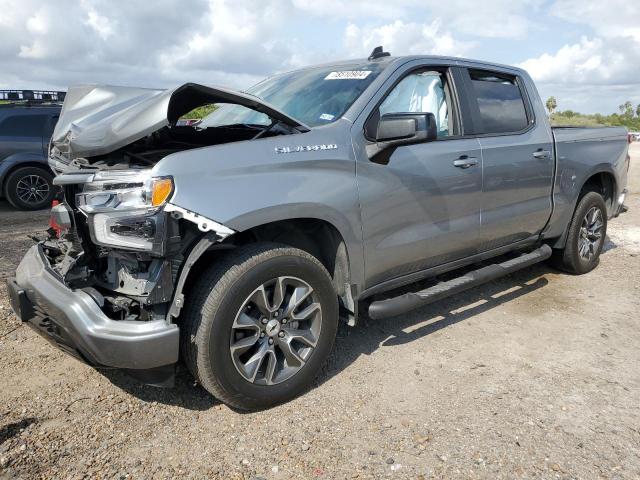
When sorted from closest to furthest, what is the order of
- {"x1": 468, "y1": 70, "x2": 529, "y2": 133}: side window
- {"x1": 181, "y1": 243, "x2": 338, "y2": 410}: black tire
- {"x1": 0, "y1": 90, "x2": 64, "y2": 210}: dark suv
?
{"x1": 181, "y1": 243, "x2": 338, "y2": 410}: black tire
{"x1": 468, "y1": 70, "x2": 529, "y2": 133}: side window
{"x1": 0, "y1": 90, "x2": 64, "y2": 210}: dark suv

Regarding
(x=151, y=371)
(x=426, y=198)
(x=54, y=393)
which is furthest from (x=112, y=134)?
(x=426, y=198)

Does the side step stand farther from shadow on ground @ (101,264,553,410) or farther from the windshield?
the windshield

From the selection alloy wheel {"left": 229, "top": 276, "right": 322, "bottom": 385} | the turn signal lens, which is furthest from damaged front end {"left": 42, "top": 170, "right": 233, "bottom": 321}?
alloy wheel {"left": 229, "top": 276, "right": 322, "bottom": 385}

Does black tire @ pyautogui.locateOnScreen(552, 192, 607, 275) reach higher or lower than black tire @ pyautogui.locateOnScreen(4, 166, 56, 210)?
lower

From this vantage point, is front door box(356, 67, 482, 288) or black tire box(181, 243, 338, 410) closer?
black tire box(181, 243, 338, 410)

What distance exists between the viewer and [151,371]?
A: 269 centimetres

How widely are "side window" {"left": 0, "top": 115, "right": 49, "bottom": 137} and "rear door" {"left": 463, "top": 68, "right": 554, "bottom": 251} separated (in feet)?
25.4

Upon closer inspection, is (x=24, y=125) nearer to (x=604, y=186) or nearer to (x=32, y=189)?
(x=32, y=189)

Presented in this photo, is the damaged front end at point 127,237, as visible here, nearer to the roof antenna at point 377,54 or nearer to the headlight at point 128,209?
the headlight at point 128,209

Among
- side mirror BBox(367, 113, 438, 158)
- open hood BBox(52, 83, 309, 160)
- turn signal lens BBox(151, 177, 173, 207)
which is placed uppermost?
open hood BBox(52, 83, 309, 160)

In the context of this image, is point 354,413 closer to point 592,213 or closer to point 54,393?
point 54,393

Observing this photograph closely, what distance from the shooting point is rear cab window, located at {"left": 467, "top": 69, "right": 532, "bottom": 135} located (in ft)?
13.4

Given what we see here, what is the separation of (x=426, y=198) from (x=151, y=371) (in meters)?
1.97

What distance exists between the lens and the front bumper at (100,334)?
2.45 meters
